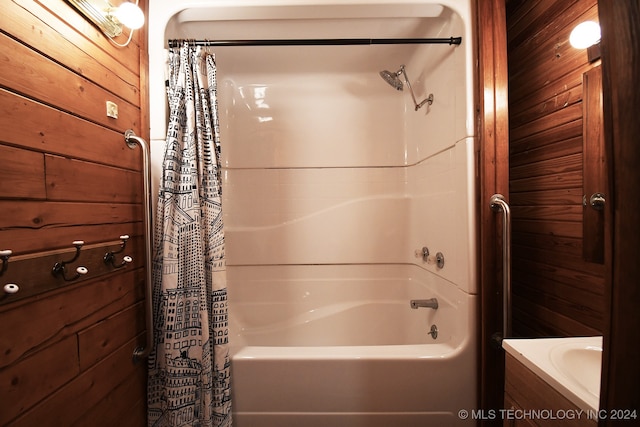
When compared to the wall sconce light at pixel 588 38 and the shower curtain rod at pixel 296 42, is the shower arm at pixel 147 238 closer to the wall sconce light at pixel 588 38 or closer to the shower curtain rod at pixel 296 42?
the shower curtain rod at pixel 296 42

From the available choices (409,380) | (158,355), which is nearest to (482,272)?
(409,380)

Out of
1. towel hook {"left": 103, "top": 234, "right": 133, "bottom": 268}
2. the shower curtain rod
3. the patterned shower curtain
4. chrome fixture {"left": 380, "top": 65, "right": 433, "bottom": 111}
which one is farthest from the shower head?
towel hook {"left": 103, "top": 234, "right": 133, "bottom": 268}

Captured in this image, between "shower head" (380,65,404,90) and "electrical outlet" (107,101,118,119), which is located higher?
"shower head" (380,65,404,90)

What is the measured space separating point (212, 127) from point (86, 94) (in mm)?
Result: 455

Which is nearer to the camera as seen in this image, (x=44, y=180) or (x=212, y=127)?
(x=44, y=180)

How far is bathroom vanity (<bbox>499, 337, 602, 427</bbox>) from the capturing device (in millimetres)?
566

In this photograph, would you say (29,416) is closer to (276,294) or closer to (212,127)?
(212,127)

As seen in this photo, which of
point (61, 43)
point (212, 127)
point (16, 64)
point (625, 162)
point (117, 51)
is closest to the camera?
point (625, 162)

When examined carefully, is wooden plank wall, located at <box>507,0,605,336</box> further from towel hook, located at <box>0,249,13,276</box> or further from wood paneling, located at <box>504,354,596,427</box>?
towel hook, located at <box>0,249,13,276</box>

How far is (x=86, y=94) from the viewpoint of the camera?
88cm

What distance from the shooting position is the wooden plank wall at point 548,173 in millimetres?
984

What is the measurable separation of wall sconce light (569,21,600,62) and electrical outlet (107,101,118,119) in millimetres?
1759

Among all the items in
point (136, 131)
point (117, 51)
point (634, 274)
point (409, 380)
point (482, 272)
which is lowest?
point (409, 380)

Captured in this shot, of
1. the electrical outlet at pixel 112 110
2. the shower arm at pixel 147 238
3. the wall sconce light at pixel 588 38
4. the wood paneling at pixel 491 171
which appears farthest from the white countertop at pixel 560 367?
the electrical outlet at pixel 112 110
